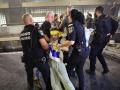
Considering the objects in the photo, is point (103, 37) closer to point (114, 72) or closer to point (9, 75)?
point (114, 72)

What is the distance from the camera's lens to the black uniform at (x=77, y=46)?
12.0 ft

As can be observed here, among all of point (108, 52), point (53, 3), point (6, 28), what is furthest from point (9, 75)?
point (53, 3)

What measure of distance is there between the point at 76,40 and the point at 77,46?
0.11 metres

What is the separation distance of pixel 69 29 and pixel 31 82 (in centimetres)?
134

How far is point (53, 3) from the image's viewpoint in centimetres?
1530

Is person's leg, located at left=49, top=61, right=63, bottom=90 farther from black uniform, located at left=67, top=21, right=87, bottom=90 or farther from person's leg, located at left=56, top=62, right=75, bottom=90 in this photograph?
black uniform, located at left=67, top=21, right=87, bottom=90

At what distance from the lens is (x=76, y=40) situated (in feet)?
12.6

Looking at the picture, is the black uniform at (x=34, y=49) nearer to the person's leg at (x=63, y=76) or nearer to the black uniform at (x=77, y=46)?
the person's leg at (x=63, y=76)

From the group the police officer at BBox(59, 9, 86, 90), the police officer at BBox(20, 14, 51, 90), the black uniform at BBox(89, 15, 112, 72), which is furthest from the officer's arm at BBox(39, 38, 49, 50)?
the black uniform at BBox(89, 15, 112, 72)

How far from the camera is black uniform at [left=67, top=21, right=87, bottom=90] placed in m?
3.67

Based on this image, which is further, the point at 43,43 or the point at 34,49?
the point at 34,49

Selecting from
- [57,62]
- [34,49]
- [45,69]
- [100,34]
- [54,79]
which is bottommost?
[54,79]

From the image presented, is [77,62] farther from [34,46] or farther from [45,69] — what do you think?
[34,46]

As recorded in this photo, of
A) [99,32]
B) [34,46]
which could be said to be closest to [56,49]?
[34,46]
